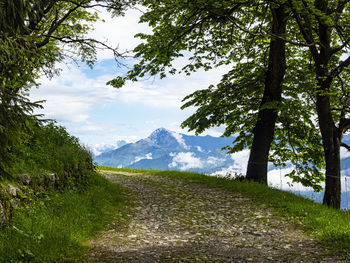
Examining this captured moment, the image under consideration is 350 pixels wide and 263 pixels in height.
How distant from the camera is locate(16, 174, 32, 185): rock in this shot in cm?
851

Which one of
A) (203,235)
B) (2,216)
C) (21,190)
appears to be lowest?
(203,235)

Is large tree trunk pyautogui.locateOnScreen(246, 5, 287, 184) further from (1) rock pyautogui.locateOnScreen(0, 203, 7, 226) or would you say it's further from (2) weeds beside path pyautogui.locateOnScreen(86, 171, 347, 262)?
(1) rock pyautogui.locateOnScreen(0, 203, 7, 226)

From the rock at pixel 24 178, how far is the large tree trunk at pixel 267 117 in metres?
11.4

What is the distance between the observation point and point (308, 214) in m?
10.3

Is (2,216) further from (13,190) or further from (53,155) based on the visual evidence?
(53,155)

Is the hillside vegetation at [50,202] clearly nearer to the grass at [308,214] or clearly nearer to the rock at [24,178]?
the rock at [24,178]

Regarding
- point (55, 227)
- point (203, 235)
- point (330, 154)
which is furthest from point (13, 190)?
point (330, 154)

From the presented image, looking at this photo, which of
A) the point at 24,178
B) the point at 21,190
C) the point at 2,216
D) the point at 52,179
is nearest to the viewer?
the point at 2,216

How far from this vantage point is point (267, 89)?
53.9ft

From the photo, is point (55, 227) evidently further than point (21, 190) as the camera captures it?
No

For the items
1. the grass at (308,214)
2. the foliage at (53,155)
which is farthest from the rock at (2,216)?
the grass at (308,214)

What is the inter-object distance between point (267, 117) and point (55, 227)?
12.2 m

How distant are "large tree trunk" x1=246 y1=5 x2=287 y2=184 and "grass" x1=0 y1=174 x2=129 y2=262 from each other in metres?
8.33

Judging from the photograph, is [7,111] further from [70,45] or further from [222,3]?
[70,45]
